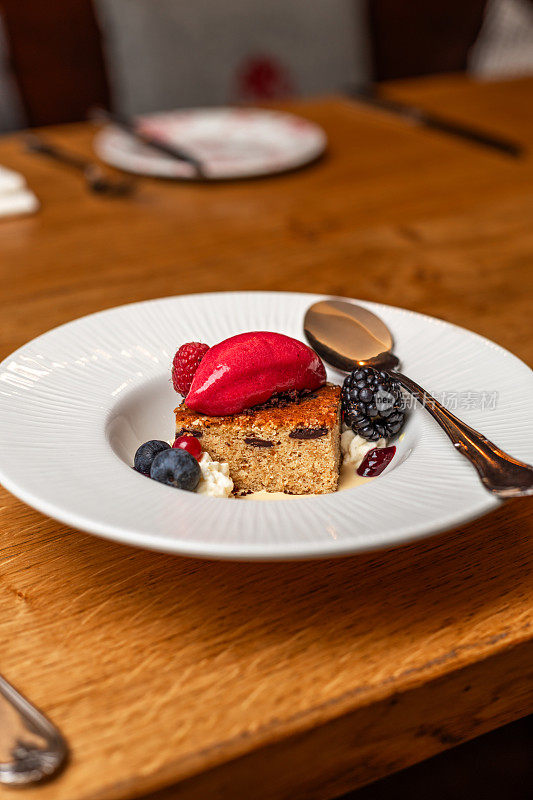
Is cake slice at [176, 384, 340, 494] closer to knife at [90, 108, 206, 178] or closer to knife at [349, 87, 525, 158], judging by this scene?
knife at [90, 108, 206, 178]

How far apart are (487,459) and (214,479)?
210 millimetres

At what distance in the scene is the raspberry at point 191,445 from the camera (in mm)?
634

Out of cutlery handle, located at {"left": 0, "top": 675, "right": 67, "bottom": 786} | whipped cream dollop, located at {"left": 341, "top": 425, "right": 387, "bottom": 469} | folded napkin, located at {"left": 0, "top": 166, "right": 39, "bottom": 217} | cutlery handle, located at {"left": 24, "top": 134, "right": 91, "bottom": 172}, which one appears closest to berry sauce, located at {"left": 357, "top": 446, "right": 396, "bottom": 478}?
whipped cream dollop, located at {"left": 341, "top": 425, "right": 387, "bottom": 469}

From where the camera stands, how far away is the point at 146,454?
0.62m

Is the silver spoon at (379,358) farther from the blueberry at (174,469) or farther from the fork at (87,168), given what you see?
the fork at (87,168)

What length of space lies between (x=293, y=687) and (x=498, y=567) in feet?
0.59

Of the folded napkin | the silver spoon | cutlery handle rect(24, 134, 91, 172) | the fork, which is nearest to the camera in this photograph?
the silver spoon

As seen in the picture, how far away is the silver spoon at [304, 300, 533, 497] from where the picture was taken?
53 centimetres

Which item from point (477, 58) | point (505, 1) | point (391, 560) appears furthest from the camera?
point (477, 58)

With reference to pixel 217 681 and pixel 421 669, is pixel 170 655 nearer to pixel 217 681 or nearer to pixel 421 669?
Answer: pixel 217 681

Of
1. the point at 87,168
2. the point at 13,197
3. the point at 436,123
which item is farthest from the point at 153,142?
the point at 436,123

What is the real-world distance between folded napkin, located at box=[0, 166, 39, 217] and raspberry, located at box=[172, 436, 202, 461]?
0.75 meters

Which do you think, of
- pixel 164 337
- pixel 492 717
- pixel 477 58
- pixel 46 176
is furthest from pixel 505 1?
pixel 492 717

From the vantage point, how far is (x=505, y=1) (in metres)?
2.83
